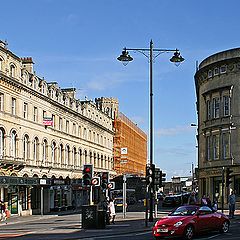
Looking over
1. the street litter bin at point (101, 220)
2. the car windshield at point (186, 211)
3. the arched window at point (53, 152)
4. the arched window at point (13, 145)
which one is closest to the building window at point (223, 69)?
the arched window at point (53, 152)

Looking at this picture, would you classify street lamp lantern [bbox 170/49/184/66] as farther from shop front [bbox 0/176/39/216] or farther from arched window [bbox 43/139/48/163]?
arched window [bbox 43/139/48/163]

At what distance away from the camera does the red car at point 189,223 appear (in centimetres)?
2316

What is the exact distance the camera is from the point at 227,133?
56.9 meters

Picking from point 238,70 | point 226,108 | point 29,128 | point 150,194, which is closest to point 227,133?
point 226,108

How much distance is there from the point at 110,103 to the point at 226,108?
211 ft

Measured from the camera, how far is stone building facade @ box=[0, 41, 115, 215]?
51406 millimetres

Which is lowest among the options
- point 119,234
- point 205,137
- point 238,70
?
point 119,234

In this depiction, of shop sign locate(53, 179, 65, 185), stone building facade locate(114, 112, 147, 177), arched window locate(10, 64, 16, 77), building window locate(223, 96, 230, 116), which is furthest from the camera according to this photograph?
stone building facade locate(114, 112, 147, 177)

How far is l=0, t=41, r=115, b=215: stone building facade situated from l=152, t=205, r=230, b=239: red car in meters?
24.5

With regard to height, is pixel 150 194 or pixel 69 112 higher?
pixel 69 112

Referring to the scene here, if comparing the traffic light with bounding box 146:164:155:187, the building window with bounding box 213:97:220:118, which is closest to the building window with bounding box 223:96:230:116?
the building window with bounding box 213:97:220:118

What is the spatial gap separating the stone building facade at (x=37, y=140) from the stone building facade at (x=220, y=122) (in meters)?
16.4

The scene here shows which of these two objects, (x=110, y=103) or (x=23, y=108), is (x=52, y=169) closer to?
(x=23, y=108)

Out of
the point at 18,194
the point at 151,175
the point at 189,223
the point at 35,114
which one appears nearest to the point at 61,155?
the point at 35,114
